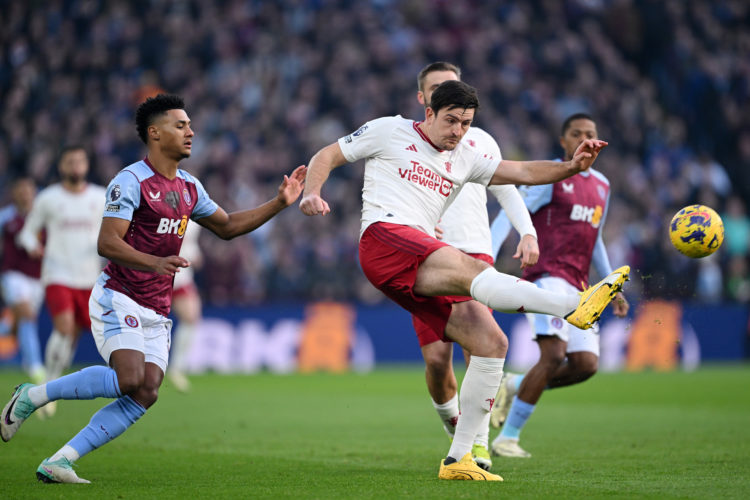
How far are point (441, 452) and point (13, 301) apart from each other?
848 centimetres

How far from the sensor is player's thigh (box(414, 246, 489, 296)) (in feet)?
20.1

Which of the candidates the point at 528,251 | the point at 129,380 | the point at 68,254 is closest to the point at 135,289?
the point at 129,380

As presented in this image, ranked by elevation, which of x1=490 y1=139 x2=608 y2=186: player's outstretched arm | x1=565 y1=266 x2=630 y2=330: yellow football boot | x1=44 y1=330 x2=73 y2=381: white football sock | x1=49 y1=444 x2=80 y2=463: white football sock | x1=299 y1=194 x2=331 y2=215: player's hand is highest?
x1=490 y1=139 x2=608 y2=186: player's outstretched arm

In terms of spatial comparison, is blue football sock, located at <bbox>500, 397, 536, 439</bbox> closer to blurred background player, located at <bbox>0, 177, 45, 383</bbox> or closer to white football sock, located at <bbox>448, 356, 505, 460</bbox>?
white football sock, located at <bbox>448, 356, 505, 460</bbox>

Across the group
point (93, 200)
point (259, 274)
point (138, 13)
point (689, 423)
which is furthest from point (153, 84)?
point (689, 423)

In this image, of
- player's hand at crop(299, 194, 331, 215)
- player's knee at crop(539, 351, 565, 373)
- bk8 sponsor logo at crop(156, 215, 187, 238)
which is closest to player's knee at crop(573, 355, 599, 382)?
player's knee at crop(539, 351, 565, 373)

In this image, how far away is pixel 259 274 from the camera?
2033 centimetres

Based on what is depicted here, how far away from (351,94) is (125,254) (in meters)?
17.6

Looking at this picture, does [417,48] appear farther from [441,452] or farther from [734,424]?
[441,452]

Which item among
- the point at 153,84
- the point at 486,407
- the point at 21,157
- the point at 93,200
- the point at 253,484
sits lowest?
the point at 253,484

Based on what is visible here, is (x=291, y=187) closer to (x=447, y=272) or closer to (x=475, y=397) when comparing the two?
(x=447, y=272)

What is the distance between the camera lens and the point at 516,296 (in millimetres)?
5914

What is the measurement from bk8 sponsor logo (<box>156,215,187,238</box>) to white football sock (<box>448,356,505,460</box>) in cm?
216

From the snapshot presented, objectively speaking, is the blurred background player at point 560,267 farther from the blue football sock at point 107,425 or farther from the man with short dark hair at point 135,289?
the blue football sock at point 107,425
